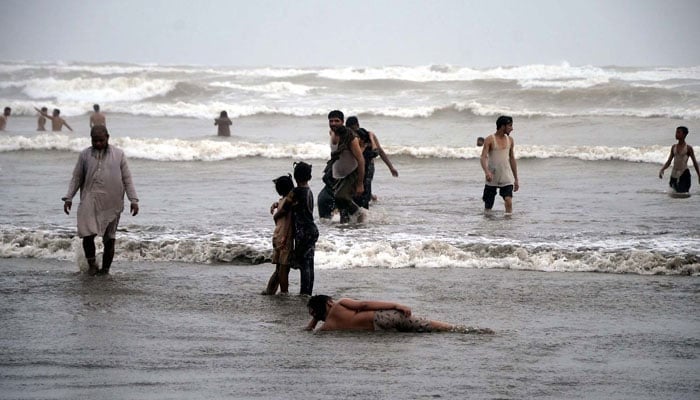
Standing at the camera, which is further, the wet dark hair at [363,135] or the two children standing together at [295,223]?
the wet dark hair at [363,135]

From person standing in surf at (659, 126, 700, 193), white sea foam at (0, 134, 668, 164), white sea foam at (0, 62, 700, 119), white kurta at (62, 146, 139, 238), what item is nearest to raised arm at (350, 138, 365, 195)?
white kurta at (62, 146, 139, 238)

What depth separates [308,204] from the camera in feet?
27.0

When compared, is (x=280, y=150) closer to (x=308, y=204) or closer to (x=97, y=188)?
(x=97, y=188)

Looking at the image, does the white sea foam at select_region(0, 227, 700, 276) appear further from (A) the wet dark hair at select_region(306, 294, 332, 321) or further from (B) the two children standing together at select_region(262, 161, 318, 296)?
(A) the wet dark hair at select_region(306, 294, 332, 321)

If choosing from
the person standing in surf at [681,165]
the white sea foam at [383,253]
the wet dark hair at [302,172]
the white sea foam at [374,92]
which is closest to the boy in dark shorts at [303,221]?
the wet dark hair at [302,172]

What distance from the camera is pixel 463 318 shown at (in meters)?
7.81

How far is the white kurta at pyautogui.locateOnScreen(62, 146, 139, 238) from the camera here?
355 inches

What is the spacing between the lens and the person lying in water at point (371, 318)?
7.26 m

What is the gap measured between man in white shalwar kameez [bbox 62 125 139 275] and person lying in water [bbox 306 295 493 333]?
2.68m

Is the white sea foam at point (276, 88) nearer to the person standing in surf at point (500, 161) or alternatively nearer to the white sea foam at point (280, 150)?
the white sea foam at point (280, 150)

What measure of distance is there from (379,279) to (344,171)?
8.97 ft

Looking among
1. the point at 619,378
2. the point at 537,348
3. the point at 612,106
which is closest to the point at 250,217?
the point at 537,348

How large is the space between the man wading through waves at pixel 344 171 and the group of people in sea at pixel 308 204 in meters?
0.01

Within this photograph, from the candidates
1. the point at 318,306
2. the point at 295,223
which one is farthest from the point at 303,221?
the point at 318,306
